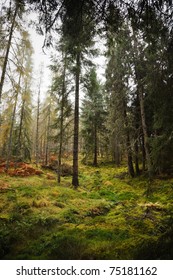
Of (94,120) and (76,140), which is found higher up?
(94,120)

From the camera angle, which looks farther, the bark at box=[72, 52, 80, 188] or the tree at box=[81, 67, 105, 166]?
the tree at box=[81, 67, 105, 166]

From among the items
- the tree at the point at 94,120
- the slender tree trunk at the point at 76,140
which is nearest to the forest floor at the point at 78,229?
the slender tree trunk at the point at 76,140

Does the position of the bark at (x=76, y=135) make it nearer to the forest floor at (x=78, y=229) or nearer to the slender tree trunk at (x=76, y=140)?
the slender tree trunk at (x=76, y=140)

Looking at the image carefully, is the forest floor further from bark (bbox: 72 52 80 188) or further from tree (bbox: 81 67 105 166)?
tree (bbox: 81 67 105 166)

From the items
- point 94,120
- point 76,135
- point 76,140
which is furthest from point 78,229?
point 94,120

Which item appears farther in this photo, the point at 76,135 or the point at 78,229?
the point at 76,135

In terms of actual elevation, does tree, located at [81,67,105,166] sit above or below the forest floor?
above

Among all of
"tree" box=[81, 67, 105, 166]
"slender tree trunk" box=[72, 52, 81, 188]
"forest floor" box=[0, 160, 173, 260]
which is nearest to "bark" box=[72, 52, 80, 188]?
"slender tree trunk" box=[72, 52, 81, 188]

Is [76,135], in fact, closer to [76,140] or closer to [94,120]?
Result: [76,140]

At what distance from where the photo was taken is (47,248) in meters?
4.13

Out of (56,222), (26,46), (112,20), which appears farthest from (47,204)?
(26,46)

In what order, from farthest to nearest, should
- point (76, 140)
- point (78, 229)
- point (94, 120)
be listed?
point (94, 120) → point (76, 140) → point (78, 229)

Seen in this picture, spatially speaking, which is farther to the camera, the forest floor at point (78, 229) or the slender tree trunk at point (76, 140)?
the slender tree trunk at point (76, 140)

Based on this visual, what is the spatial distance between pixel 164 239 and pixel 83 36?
5.38 metres
